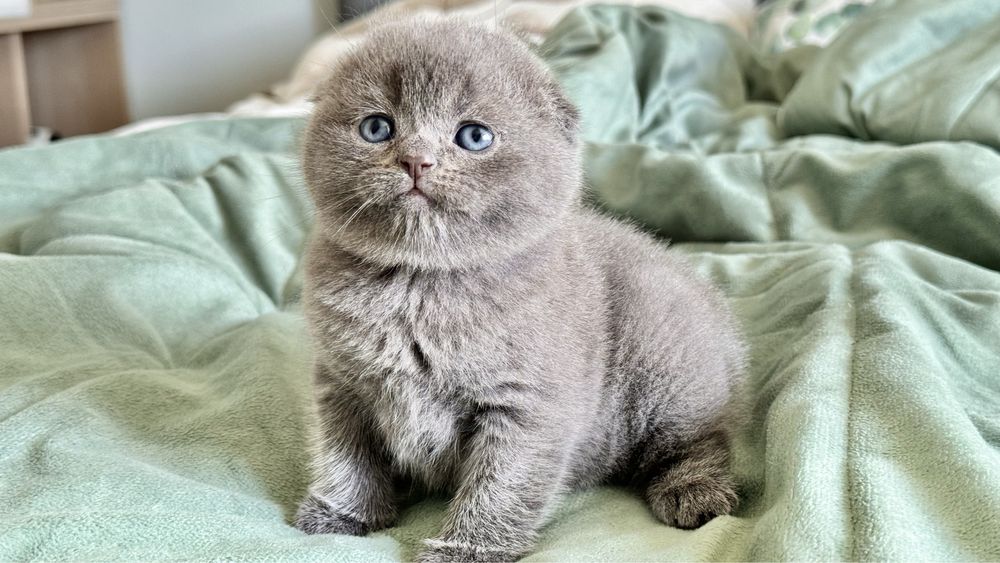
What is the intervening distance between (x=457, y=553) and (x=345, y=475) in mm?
189

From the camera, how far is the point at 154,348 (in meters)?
1.44

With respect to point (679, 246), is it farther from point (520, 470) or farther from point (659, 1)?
point (659, 1)

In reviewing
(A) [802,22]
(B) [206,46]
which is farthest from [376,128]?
(B) [206,46]

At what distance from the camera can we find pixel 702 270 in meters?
1.60

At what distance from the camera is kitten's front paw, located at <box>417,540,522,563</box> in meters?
0.95

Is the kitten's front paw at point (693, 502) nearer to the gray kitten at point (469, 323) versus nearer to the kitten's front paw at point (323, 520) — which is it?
the gray kitten at point (469, 323)

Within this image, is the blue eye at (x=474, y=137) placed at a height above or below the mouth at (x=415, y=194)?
above

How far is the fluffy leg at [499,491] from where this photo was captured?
974 mm

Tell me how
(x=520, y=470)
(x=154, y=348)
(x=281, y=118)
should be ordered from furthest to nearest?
(x=281, y=118), (x=154, y=348), (x=520, y=470)

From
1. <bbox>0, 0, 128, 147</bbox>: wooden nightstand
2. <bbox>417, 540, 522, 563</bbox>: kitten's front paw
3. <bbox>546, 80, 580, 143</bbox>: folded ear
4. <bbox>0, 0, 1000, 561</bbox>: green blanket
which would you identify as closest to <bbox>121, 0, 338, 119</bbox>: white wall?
<bbox>0, 0, 128, 147</bbox>: wooden nightstand

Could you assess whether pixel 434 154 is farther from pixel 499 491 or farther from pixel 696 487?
pixel 696 487

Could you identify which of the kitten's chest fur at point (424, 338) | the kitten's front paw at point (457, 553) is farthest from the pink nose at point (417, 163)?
the kitten's front paw at point (457, 553)

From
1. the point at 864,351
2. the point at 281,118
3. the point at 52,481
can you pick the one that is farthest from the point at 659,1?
the point at 52,481

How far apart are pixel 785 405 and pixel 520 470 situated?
1.17 ft
